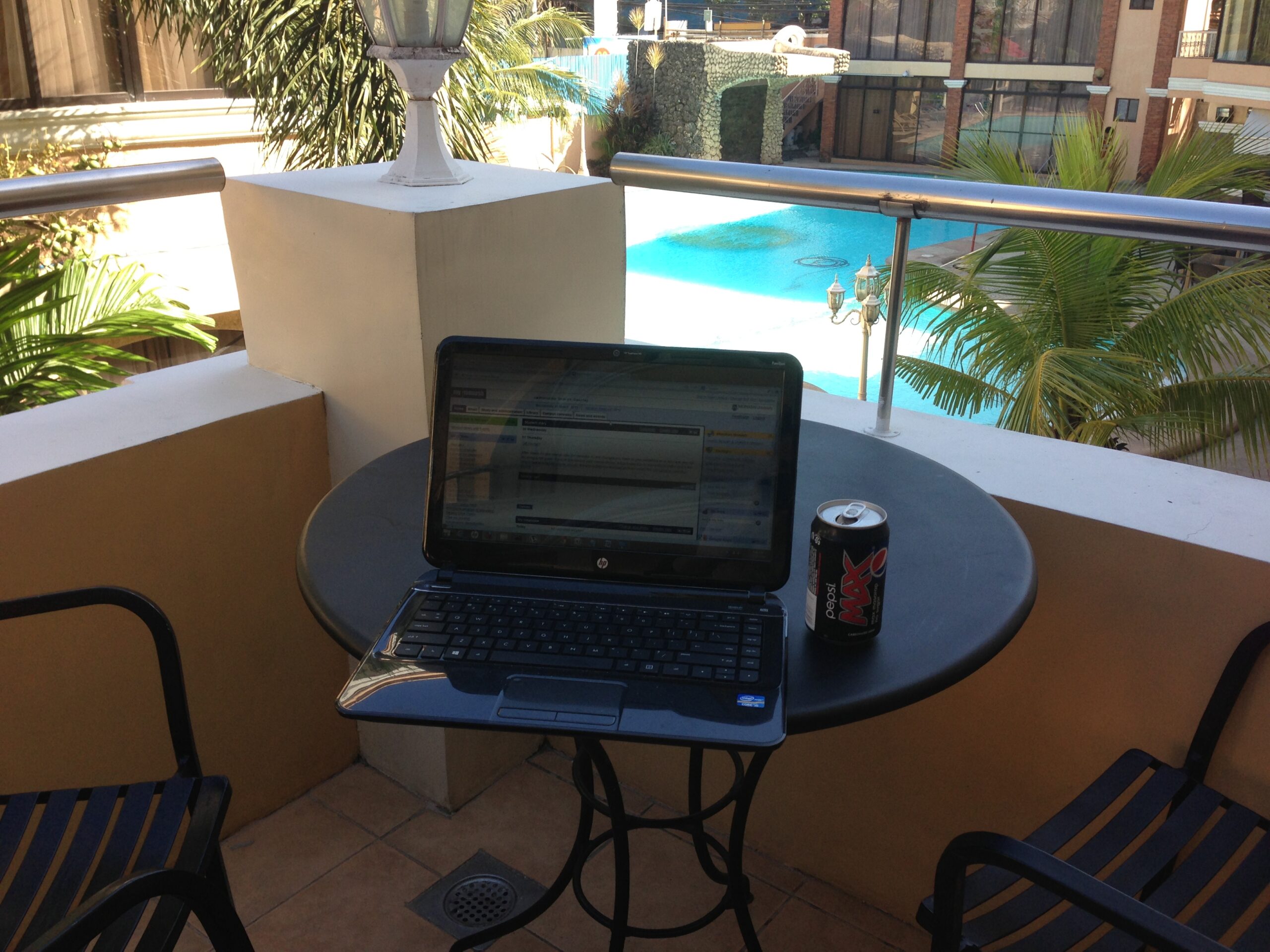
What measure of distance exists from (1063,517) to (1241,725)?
326 mm

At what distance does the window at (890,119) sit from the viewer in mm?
23078

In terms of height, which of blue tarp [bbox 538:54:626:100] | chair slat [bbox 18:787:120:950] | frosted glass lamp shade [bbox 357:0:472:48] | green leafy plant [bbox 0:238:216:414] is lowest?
chair slat [bbox 18:787:120:950]

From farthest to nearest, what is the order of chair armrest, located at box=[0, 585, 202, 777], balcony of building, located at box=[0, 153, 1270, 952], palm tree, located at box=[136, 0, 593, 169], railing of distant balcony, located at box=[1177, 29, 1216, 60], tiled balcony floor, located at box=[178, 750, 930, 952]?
railing of distant balcony, located at box=[1177, 29, 1216, 60]
palm tree, located at box=[136, 0, 593, 169]
tiled balcony floor, located at box=[178, 750, 930, 952]
balcony of building, located at box=[0, 153, 1270, 952]
chair armrest, located at box=[0, 585, 202, 777]

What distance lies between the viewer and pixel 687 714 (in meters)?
0.84

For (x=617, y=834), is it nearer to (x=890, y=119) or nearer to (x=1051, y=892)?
(x=1051, y=892)

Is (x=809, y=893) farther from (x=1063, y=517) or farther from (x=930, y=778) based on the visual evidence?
(x=1063, y=517)

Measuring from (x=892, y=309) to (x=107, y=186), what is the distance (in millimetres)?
1237

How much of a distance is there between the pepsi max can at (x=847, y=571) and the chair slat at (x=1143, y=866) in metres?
0.35

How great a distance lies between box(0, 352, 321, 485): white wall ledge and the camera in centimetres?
145

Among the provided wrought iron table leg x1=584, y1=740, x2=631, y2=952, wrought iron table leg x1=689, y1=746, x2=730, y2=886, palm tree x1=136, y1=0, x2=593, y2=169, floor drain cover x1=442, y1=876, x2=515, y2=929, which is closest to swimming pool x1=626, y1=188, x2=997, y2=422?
palm tree x1=136, y1=0, x2=593, y2=169

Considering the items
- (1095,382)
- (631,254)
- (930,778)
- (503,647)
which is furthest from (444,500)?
(631,254)

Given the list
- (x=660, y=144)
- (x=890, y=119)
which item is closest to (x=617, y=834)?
(x=660, y=144)

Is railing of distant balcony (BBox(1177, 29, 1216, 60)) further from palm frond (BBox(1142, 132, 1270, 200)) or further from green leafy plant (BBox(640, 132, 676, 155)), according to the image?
palm frond (BBox(1142, 132, 1270, 200))

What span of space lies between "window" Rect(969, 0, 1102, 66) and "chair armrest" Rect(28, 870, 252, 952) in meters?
24.0
